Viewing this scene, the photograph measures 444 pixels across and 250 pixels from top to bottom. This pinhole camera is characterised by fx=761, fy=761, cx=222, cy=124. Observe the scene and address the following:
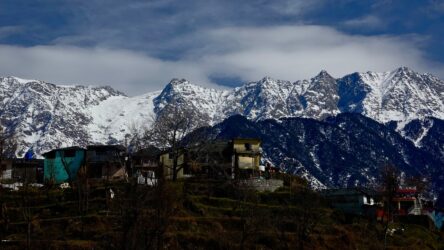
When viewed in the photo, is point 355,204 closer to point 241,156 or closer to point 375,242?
point 241,156

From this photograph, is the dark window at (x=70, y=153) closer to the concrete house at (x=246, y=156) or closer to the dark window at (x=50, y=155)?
the dark window at (x=50, y=155)

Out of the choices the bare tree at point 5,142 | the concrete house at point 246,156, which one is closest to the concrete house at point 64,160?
the concrete house at point 246,156

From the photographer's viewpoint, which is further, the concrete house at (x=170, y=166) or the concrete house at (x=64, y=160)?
the concrete house at (x=64, y=160)

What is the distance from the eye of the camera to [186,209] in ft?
274

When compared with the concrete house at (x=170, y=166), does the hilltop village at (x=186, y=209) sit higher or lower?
lower

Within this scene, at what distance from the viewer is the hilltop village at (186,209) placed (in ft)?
221

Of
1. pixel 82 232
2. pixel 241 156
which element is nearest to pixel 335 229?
pixel 82 232

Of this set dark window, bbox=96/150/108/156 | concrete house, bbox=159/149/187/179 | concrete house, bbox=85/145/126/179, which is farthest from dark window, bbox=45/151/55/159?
concrete house, bbox=159/149/187/179

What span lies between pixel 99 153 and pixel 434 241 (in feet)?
171

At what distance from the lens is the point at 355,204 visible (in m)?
114

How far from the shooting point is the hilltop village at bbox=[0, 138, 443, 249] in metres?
67.5

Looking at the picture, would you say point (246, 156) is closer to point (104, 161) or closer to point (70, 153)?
point (104, 161)

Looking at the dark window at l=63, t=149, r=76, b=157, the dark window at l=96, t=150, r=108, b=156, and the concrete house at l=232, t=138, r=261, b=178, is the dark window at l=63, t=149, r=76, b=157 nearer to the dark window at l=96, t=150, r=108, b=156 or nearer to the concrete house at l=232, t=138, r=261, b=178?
the dark window at l=96, t=150, r=108, b=156

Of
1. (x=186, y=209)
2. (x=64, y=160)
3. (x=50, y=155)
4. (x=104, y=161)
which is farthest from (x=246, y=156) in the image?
(x=186, y=209)
